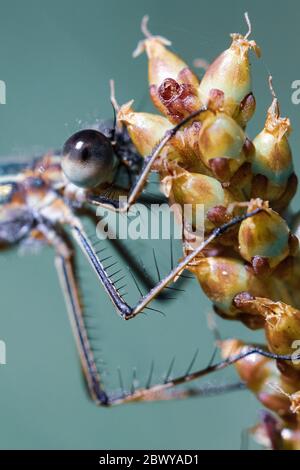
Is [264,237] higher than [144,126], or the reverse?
[144,126]

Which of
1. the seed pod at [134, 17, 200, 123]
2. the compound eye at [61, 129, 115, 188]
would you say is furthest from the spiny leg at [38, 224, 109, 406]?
the seed pod at [134, 17, 200, 123]

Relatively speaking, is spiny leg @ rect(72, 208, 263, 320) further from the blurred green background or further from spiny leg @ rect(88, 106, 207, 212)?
the blurred green background

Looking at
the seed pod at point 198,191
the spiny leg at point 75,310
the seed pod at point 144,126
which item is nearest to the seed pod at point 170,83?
the seed pod at point 144,126

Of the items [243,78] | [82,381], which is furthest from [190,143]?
[82,381]

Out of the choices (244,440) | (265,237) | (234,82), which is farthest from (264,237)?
(244,440)

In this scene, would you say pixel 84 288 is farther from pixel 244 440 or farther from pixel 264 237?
pixel 264 237

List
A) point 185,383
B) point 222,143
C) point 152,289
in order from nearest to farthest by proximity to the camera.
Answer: point 222,143 < point 152,289 < point 185,383
